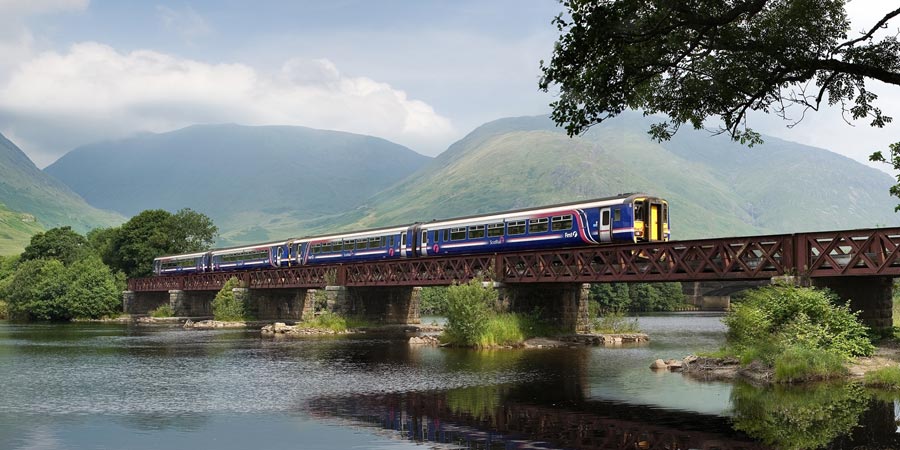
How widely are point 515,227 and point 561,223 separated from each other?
157 inches

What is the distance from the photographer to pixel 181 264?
97.5 m

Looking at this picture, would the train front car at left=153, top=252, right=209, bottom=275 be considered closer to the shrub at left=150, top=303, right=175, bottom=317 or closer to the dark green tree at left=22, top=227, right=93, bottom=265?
the shrub at left=150, top=303, right=175, bottom=317

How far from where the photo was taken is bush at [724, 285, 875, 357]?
1132 inches

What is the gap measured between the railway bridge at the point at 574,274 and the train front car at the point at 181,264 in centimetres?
156

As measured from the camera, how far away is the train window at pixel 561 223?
1778 inches

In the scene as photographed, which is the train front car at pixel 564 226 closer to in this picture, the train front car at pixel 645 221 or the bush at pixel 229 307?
the train front car at pixel 645 221

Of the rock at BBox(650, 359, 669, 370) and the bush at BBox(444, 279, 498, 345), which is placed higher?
the bush at BBox(444, 279, 498, 345)

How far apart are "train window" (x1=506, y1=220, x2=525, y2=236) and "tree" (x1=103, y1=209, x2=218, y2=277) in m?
74.8

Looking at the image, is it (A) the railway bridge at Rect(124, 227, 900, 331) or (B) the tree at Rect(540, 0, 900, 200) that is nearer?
(B) the tree at Rect(540, 0, 900, 200)

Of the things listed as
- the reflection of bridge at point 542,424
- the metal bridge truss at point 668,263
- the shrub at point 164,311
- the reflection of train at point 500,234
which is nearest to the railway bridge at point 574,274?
the metal bridge truss at point 668,263

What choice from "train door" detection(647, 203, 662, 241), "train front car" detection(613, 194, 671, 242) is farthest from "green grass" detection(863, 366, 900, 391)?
"train door" detection(647, 203, 662, 241)

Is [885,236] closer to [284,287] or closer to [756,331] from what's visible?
[756,331]

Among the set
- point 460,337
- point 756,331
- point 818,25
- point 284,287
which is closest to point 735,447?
point 818,25

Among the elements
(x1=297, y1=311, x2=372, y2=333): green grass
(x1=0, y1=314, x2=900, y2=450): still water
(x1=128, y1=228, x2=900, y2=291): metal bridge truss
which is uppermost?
(x1=128, y1=228, x2=900, y2=291): metal bridge truss
